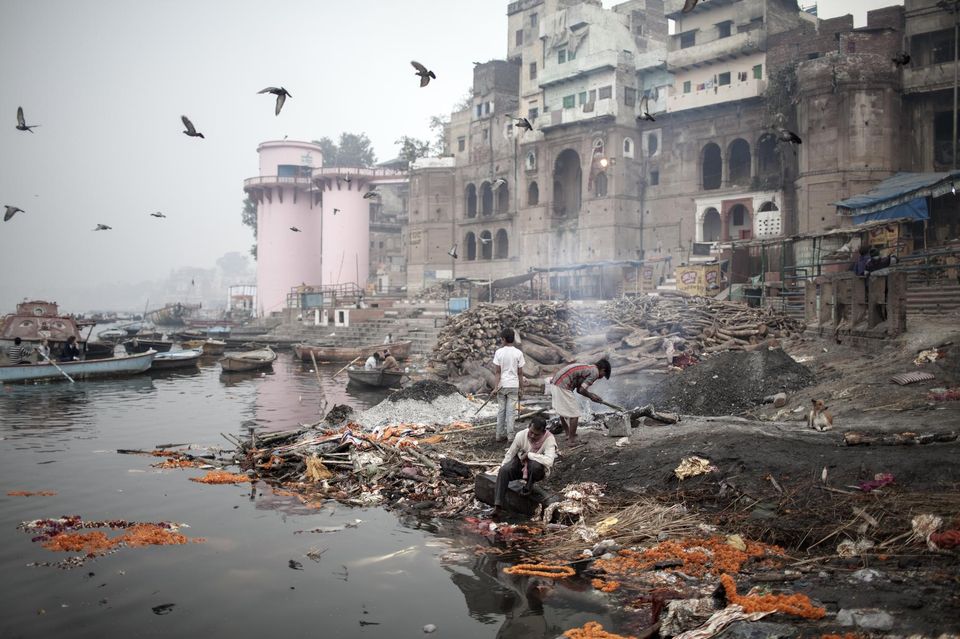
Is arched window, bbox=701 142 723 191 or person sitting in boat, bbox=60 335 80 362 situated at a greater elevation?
arched window, bbox=701 142 723 191

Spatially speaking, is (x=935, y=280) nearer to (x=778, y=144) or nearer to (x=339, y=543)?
(x=778, y=144)

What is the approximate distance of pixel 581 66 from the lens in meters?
43.7

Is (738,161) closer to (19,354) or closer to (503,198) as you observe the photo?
(503,198)

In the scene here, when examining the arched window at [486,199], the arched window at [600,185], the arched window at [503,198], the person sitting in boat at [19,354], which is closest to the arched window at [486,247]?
the arched window at [486,199]

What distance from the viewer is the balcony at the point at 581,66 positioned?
42.4 metres

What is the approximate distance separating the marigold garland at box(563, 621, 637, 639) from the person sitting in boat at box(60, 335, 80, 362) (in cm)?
2661

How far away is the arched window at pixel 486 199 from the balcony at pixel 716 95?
627 inches

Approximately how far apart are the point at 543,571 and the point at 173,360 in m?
27.5

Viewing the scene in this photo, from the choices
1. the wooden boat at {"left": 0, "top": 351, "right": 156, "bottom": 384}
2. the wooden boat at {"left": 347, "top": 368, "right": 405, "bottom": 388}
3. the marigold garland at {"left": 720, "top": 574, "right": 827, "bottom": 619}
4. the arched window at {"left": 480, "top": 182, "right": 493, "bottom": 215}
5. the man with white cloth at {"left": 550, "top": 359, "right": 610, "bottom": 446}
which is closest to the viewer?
the marigold garland at {"left": 720, "top": 574, "right": 827, "bottom": 619}

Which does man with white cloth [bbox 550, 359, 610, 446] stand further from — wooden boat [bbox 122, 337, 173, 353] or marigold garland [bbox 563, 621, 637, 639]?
wooden boat [bbox 122, 337, 173, 353]

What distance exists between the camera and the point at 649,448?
9648 mm

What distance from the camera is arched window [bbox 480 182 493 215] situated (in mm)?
52469

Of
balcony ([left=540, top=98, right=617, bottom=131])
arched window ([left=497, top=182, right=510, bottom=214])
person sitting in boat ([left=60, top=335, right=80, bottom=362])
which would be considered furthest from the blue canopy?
person sitting in boat ([left=60, top=335, right=80, bottom=362])

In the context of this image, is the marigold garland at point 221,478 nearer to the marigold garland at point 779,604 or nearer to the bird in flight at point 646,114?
the marigold garland at point 779,604
